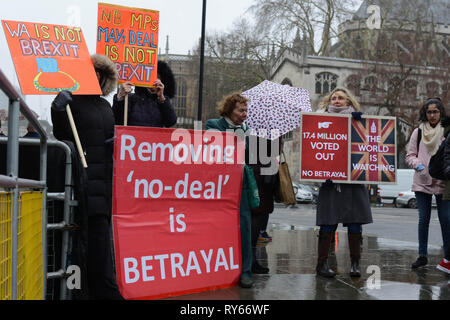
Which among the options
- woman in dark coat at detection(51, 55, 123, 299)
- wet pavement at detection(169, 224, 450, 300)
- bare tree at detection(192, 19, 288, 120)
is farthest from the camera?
bare tree at detection(192, 19, 288, 120)

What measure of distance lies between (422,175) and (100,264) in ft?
13.3

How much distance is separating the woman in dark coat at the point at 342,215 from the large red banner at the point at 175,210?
1.13 metres

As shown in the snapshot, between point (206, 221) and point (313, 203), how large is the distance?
28.4 metres

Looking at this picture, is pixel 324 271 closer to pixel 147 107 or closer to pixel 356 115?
pixel 356 115

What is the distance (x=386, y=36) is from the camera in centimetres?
4253

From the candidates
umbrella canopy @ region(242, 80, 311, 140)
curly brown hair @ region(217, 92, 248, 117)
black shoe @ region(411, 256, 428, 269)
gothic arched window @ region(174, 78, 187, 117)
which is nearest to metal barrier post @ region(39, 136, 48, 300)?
curly brown hair @ region(217, 92, 248, 117)

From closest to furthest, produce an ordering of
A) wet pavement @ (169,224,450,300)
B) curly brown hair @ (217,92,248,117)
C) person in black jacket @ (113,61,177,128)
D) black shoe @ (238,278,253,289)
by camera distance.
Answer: wet pavement @ (169,224,450,300)
black shoe @ (238,278,253,289)
person in black jacket @ (113,61,177,128)
curly brown hair @ (217,92,248,117)

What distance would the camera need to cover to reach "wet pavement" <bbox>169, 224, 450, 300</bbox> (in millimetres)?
→ 4734

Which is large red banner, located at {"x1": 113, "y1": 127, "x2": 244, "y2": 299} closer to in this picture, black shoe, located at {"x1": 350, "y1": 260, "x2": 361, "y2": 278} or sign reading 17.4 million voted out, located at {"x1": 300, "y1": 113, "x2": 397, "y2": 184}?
sign reading 17.4 million voted out, located at {"x1": 300, "y1": 113, "x2": 397, "y2": 184}

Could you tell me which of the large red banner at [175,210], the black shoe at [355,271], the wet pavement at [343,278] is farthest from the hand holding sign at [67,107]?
the black shoe at [355,271]

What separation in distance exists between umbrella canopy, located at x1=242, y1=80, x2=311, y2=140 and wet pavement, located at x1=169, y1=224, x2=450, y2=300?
158cm

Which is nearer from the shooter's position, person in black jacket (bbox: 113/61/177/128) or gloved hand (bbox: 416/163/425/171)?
person in black jacket (bbox: 113/61/177/128)

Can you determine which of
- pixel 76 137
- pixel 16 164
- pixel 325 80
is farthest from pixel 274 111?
pixel 325 80

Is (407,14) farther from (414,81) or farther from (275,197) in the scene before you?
(275,197)
